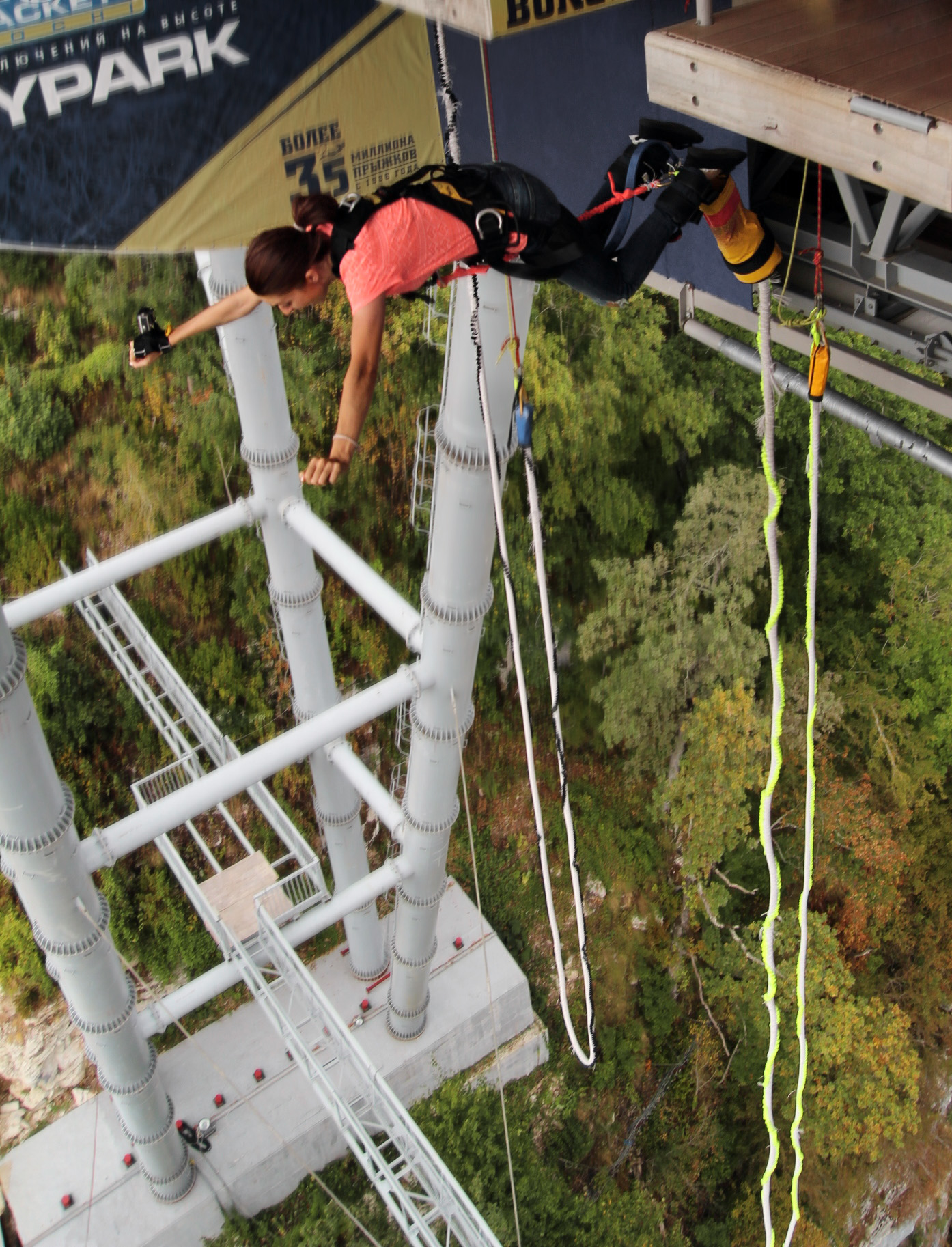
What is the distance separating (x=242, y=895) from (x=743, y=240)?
7492mm

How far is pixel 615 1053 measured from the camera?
48.0ft

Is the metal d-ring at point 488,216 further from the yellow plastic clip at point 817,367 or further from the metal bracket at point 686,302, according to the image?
the metal bracket at point 686,302

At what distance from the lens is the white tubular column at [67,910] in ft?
22.9

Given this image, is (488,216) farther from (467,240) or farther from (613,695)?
(613,695)

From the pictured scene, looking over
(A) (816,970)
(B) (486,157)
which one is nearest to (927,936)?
(A) (816,970)

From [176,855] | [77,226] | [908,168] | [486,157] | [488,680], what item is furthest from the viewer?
[488,680]

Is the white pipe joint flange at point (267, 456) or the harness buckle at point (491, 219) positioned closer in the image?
the harness buckle at point (491, 219)

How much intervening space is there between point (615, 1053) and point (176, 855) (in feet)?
23.2

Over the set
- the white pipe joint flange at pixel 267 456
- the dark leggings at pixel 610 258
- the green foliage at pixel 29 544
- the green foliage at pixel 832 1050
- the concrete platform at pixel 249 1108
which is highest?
the dark leggings at pixel 610 258

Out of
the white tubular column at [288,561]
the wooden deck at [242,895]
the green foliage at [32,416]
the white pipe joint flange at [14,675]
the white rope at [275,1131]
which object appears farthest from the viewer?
the green foliage at [32,416]

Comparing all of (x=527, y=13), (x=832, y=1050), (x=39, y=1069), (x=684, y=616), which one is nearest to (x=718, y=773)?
(x=684, y=616)

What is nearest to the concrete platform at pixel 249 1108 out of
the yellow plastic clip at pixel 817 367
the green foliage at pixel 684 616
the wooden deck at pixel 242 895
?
the wooden deck at pixel 242 895

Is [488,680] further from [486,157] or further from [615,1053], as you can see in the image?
[486,157]

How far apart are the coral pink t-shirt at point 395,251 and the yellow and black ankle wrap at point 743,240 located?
192cm
